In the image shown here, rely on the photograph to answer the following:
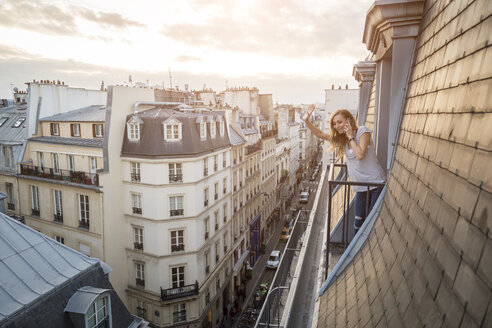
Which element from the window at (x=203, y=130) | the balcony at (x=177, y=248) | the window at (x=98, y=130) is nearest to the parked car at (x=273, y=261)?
the balcony at (x=177, y=248)

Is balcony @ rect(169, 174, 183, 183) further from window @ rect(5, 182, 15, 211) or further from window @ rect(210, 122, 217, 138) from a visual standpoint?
window @ rect(5, 182, 15, 211)

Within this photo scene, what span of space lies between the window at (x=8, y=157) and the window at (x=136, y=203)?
11.6 m

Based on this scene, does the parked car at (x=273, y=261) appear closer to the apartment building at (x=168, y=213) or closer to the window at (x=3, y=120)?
the apartment building at (x=168, y=213)

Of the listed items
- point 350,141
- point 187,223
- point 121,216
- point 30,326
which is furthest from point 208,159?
point 350,141

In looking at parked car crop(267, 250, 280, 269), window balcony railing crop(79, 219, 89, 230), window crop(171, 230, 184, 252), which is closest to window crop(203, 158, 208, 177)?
window crop(171, 230, 184, 252)

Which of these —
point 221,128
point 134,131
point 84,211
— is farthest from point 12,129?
point 221,128

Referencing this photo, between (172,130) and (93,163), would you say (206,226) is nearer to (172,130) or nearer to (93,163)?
(172,130)

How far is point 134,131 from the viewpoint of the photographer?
20.5 m

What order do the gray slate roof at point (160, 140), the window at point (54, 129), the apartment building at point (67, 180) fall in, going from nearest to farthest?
1. the gray slate roof at point (160, 140)
2. the apartment building at point (67, 180)
3. the window at point (54, 129)

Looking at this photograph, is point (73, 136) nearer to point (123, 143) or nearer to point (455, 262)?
point (123, 143)

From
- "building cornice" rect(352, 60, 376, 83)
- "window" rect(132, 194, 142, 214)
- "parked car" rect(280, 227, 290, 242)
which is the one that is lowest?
"parked car" rect(280, 227, 290, 242)

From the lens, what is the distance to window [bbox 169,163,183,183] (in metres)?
20.5

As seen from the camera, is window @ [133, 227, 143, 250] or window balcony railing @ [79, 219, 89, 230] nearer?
window balcony railing @ [79, 219, 89, 230]

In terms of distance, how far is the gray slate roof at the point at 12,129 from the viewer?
2530 cm
